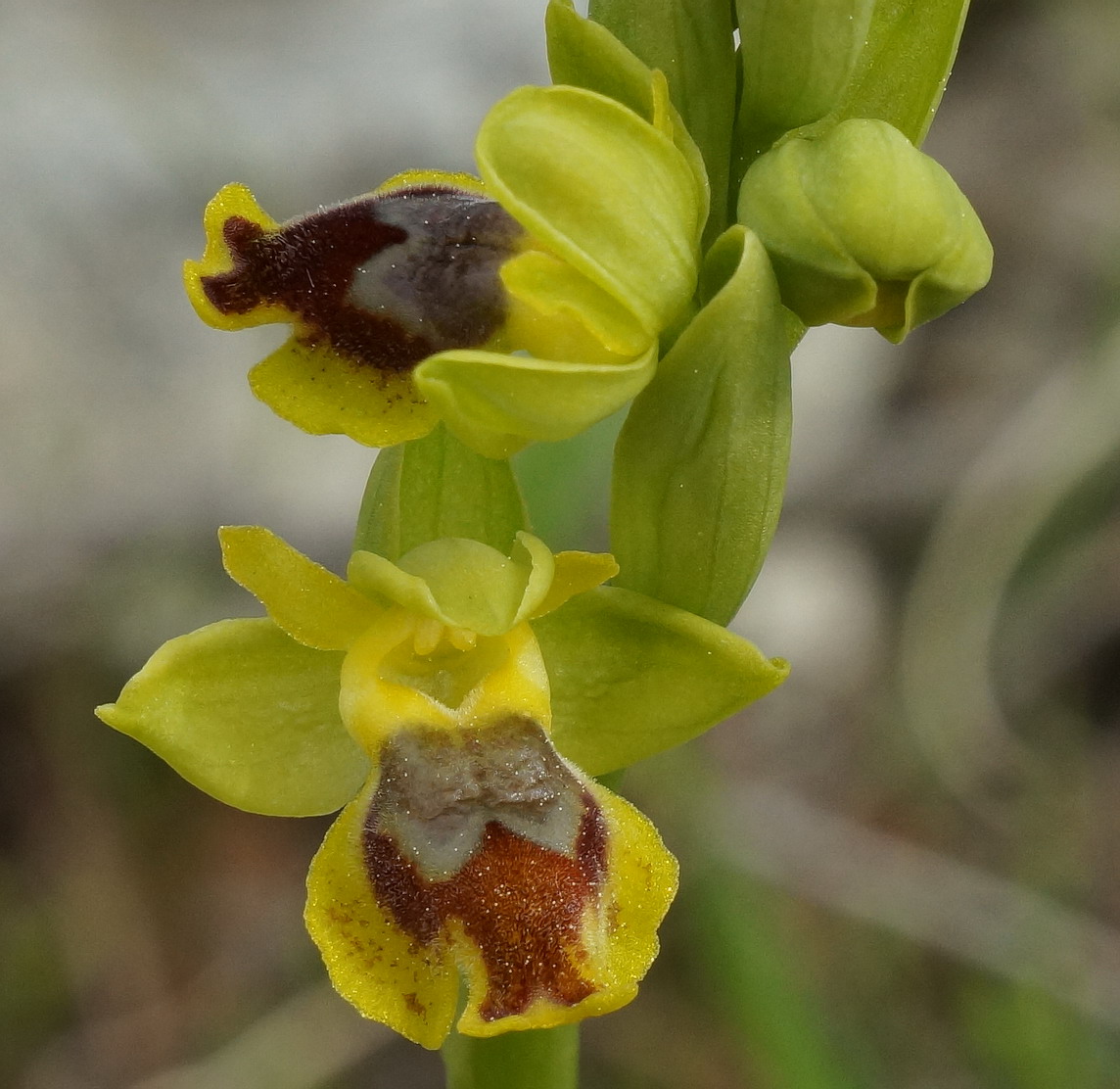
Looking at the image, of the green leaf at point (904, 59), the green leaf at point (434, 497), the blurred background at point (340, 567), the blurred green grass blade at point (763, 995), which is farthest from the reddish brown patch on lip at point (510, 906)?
the blurred background at point (340, 567)

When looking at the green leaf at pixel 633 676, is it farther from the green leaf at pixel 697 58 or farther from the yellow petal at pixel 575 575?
the green leaf at pixel 697 58

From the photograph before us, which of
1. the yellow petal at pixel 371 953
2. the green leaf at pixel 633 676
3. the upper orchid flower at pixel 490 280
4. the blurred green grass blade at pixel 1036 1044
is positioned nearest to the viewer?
the upper orchid flower at pixel 490 280

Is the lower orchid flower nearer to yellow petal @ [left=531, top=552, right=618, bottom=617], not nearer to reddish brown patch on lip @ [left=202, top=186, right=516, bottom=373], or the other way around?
yellow petal @ [left=531, top=552, right=618, bottom=617]

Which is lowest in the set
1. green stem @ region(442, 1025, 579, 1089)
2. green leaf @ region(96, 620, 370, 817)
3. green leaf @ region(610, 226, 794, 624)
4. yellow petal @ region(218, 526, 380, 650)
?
green stem @ region(442, 1025, 579, 1089)

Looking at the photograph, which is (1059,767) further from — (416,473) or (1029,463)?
(416,473)

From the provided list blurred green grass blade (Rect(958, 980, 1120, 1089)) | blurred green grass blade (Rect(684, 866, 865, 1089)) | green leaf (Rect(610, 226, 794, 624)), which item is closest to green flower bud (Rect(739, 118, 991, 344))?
green leaf (Rect(610, 226, 794, 624))

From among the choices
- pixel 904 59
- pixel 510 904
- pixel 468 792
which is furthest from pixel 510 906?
pixel 904 59

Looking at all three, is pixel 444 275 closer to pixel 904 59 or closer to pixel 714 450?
pixel 714 450

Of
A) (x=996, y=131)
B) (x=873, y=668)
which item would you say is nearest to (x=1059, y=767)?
(x=873, y=668)
